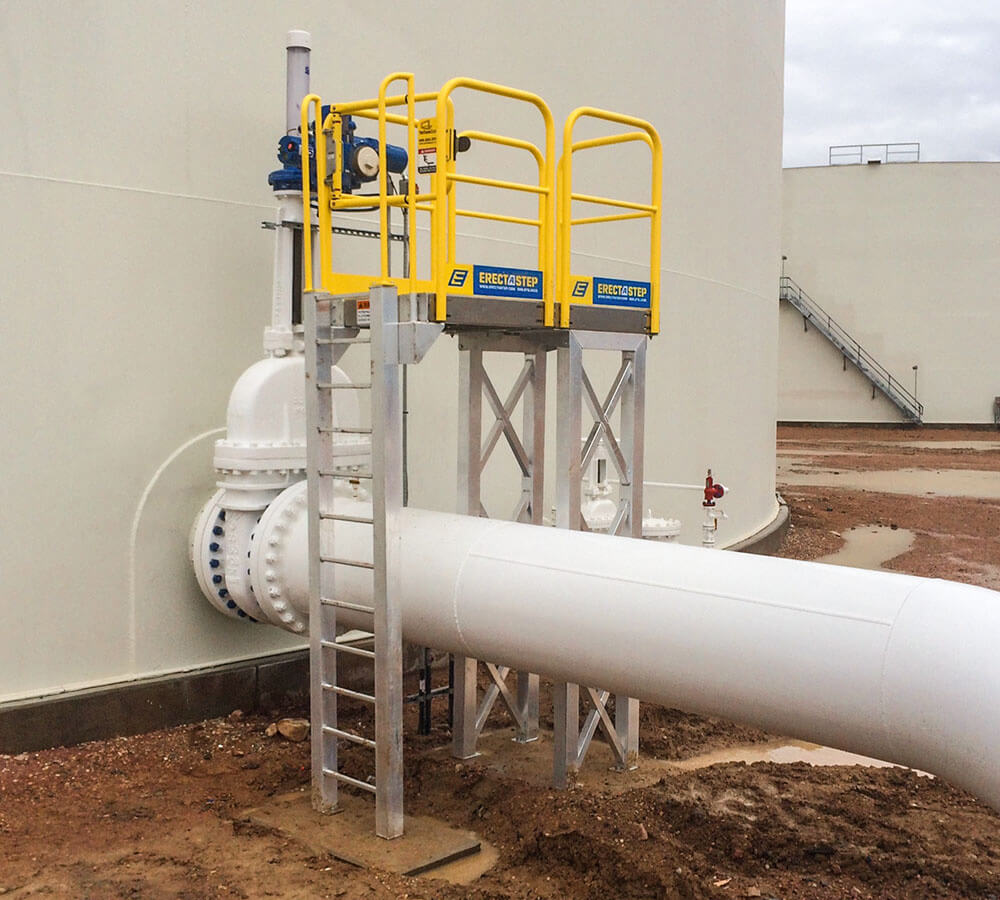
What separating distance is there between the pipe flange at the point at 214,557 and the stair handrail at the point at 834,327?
3254cm

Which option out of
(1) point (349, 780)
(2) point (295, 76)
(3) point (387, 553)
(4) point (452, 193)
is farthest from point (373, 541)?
(2) point (295, 76)

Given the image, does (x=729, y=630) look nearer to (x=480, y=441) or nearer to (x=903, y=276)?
(x=480, y=441)

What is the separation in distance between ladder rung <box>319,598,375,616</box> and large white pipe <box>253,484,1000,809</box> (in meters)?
0.09

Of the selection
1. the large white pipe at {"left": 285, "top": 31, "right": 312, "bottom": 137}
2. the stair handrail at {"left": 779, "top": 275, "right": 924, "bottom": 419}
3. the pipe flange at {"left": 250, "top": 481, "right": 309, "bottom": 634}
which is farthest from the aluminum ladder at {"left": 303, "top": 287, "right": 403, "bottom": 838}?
the stair handrail at {"left": 779, "top": 275, "right": 924, "bottom": 419}

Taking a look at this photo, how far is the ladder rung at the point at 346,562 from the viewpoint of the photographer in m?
5.52

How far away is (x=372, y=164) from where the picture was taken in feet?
19.7

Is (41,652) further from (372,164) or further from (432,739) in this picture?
(372,164)

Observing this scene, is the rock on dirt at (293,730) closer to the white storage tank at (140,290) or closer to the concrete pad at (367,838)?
the white storage tank at (140,290)

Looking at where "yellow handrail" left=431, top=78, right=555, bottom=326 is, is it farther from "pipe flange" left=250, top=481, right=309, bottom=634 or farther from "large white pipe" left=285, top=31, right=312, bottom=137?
"pipe flange" left=250, top=481, right=309, bottom=634

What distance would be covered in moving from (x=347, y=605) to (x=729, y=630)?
1.96m

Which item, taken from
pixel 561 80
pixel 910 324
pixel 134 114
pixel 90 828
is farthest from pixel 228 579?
pixel 910 324

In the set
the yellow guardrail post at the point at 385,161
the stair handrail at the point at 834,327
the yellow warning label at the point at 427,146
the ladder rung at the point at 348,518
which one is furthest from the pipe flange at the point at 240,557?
the stair handrail at the point at 834,327

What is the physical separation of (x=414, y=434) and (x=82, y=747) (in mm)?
3102

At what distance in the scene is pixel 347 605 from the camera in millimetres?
5680
